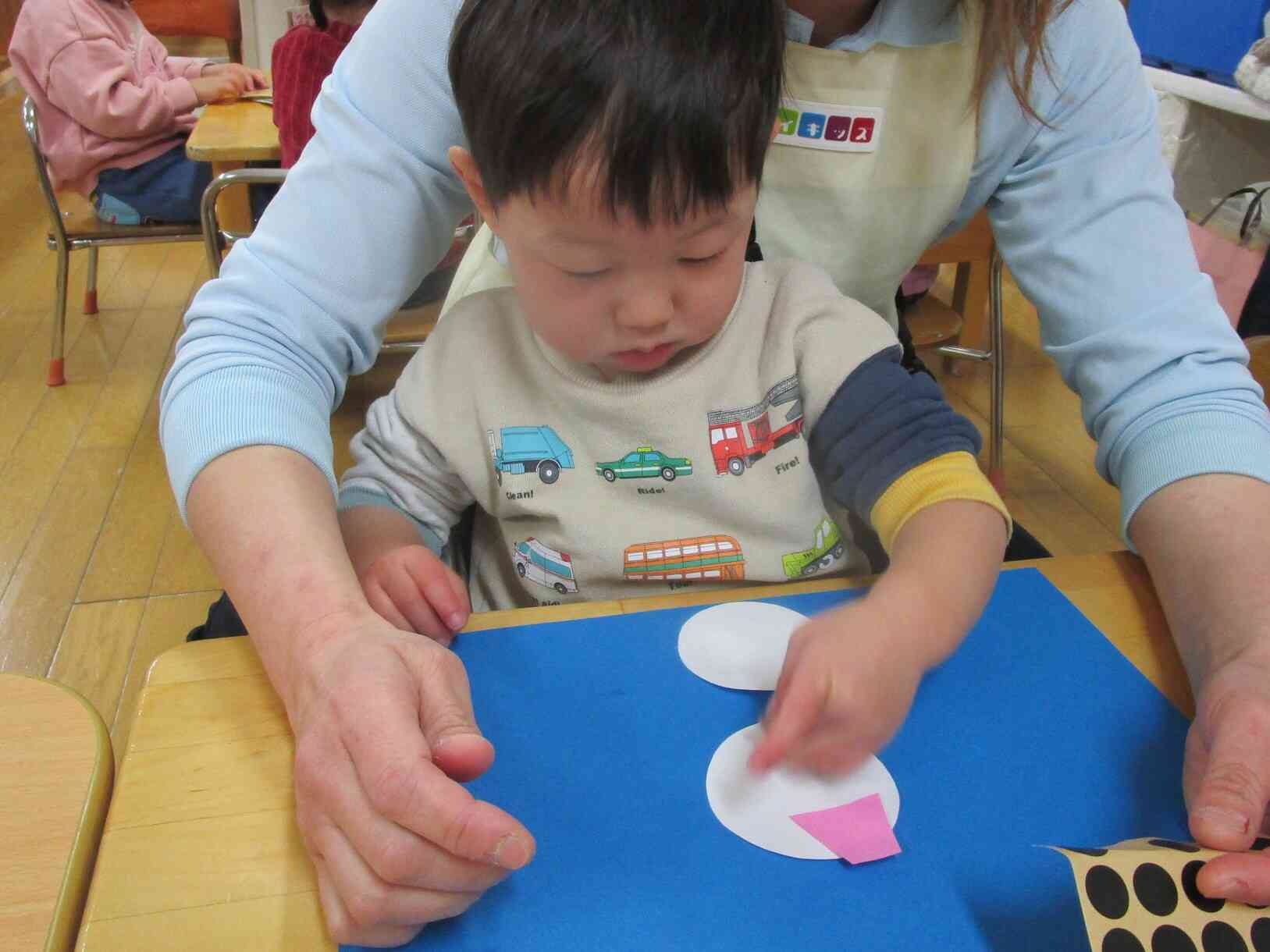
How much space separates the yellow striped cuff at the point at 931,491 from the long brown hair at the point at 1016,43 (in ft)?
0.99

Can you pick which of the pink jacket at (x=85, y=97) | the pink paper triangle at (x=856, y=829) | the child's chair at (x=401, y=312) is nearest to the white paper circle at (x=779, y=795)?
the pink paper triangle at (x=856, y=829)

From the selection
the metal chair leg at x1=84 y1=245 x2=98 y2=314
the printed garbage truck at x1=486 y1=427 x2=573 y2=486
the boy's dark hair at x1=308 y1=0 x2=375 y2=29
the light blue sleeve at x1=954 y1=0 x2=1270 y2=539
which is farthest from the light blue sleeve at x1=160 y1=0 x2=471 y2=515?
the metal chair leg at x1=84 y1=245 x2=98 y2=314

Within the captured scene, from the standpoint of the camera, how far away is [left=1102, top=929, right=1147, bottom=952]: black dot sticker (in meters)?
0.40

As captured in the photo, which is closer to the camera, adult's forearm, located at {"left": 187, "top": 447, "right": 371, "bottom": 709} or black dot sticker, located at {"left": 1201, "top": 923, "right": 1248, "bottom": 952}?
black dot sticker, located at {"left": 1201, "top": 923, "right": 1248, "bottom": 952}

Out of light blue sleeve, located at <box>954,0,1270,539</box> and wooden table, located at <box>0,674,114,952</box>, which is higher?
light blue sleeve, located at <box>954,0,1270,539</box>

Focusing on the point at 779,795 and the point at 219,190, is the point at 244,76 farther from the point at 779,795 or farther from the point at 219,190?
the point at 779,795

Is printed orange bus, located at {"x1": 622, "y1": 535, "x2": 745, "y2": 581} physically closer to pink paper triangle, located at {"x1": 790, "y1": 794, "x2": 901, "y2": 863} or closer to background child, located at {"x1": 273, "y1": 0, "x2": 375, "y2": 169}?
pink paper triangle, located at {"x1": 790, "y1": 794, "x2": 901, "y2": 863}

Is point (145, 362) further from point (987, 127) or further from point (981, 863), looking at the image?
point (981, 863)

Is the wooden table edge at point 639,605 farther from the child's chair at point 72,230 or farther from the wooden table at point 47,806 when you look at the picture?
the child's chair at point 72,230

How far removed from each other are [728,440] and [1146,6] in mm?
2006

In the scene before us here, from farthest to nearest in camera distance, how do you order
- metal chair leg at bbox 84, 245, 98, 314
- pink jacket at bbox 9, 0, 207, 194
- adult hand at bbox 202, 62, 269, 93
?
metal chair leg at bbox 84, 245, 98, 314
adult hand at bbox 202, 62, 269, 93
pink jacket at bbox 9, 0, 207, 194

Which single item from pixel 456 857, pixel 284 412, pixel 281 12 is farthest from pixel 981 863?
pixel 281 12

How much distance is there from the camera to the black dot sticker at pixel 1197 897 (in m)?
0.41

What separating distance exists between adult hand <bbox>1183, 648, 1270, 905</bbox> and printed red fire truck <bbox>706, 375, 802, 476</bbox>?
1.08ft
